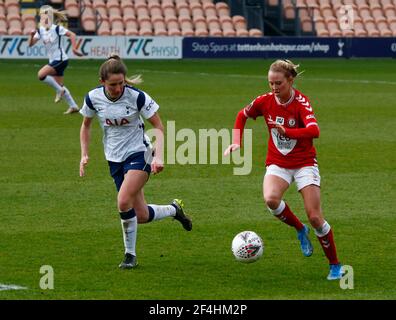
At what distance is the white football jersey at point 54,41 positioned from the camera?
968 inches

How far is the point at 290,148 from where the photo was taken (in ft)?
31.6

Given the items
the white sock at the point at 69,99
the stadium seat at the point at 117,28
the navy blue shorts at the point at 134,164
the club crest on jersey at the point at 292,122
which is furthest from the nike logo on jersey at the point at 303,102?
the stadium seat at the point at 117,28

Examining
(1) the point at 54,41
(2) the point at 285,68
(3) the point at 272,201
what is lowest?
(3) the point at 272,201

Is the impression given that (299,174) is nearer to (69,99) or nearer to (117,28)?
(69,99)

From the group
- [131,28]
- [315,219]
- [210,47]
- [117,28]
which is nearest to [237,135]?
[315,219]

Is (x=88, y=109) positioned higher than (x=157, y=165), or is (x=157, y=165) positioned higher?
(x=88, y=109)

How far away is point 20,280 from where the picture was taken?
9180 mm

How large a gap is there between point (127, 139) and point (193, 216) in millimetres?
2657

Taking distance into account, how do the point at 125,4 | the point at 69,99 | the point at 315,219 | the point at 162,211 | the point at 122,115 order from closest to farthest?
the point at 315,219
the point at 122,115
the point at 162,211
the point at 69,99
the point at 125,4

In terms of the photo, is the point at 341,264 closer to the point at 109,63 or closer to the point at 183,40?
the point at 109,63

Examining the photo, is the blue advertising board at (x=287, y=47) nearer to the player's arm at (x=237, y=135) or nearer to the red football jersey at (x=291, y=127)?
the player's arm at (x=237, y=135)

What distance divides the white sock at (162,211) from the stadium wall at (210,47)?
2752cm

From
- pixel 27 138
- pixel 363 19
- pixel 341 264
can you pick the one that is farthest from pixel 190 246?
pixel 363 19
